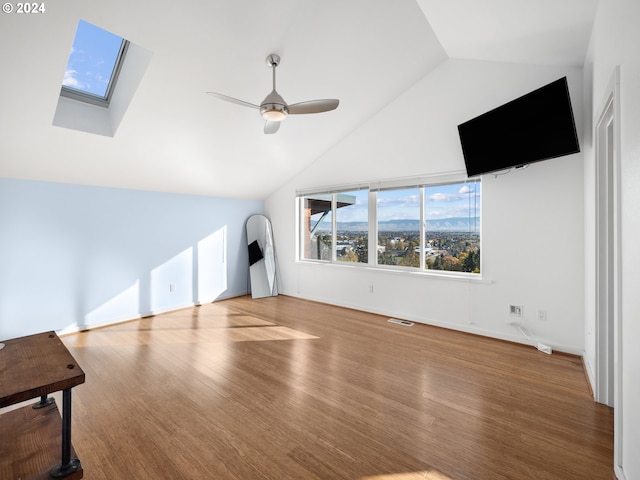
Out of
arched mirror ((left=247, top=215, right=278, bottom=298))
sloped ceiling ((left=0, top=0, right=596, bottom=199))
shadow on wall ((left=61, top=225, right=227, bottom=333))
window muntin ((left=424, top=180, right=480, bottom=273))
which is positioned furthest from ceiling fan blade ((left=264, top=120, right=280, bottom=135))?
arched mirror ((left=247, top=215, right=278, bottom=298))

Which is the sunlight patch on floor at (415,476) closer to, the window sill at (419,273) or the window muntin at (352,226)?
the window sill at (419,273)

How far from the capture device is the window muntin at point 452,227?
3684mm

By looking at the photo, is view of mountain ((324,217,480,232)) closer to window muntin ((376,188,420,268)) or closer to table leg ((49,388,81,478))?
window muntin ((376,188,420,268))

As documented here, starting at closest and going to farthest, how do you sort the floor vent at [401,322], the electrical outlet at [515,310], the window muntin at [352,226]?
the electrical outlet at [515,310] < the floor vent at [401,322] < the window muntin at [352,226]

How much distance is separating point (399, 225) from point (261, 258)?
2805 millimetres

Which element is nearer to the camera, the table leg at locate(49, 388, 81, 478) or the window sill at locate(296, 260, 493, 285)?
the table leg at locate(49, 388, 81, 478)

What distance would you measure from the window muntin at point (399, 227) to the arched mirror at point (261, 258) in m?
2.28

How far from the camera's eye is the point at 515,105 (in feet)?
9.43

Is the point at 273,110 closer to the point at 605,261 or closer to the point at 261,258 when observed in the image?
the point at 605,261

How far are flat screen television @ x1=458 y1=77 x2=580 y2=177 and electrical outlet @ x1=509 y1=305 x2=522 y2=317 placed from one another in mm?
1555

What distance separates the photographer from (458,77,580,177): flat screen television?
258 centimetres

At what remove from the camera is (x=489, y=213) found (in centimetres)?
349

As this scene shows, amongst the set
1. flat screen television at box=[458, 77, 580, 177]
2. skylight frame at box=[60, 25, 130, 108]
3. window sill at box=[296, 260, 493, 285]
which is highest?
skylight frame at box=[60, 25, 130, 108]

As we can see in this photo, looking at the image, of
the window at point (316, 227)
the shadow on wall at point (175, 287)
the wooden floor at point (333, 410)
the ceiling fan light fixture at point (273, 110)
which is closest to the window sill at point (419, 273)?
the window at point (316, 227)
